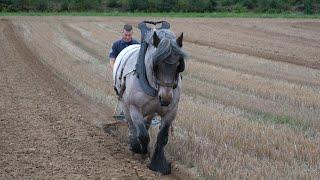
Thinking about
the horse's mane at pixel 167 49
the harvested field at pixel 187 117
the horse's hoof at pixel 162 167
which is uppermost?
the horse's mane at pixel 167 49

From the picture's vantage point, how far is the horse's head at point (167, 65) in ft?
22.1

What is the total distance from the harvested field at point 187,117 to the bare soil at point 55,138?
2cm

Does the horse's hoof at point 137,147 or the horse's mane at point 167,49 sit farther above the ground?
the horse's mane at point 167,49

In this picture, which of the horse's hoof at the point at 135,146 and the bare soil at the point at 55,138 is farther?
the horse's hoof at the point at 135,146

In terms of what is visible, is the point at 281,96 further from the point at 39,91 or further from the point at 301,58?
the point at 301,58

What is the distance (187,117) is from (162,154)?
3.02m

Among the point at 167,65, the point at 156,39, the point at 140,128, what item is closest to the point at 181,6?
the point at 140,128

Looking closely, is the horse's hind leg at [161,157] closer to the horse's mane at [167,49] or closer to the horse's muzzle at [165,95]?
the horse's muzzle at [165,95]

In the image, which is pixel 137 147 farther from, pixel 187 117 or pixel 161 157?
pixel 187 117

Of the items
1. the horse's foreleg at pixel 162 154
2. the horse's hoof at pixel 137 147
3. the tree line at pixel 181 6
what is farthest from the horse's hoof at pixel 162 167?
the tree line at pixel 181 6

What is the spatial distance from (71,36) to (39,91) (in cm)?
1684

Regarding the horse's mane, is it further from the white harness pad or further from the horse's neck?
the white harness pad

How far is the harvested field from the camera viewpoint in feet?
24.3

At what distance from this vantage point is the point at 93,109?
11.7m
